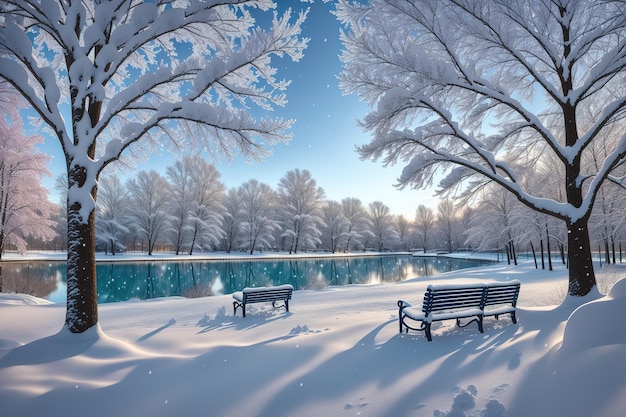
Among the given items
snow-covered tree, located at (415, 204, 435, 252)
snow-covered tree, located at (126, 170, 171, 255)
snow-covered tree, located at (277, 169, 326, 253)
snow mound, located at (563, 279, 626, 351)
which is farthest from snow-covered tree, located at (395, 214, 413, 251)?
snow mound, located at (563, 279, 626, 351)

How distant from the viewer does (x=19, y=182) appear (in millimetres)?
18078

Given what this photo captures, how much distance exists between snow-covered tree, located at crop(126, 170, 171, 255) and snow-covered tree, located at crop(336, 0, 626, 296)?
1679 inches

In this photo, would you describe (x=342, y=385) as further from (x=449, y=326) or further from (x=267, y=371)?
(x=449, y=326)

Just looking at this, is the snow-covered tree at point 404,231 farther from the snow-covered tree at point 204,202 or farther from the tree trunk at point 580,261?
the tree trunk at point 580,261

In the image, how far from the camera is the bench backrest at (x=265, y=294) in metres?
9.59

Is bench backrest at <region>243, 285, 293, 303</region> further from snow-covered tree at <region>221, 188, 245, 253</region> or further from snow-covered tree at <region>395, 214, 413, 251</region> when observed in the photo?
snow-covered tree at <region>395, 214, 413, 251</region>

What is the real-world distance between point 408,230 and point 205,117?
87.1 meters

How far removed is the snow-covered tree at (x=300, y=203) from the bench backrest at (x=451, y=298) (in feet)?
151

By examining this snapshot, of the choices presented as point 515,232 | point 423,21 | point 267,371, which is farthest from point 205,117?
point 515,232

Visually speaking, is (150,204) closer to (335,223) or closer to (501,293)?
(335,223)

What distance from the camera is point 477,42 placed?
816 cm

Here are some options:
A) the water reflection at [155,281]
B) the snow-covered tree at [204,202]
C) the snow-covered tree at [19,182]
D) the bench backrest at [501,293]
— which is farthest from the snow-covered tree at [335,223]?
the bench backrest at [501,293]

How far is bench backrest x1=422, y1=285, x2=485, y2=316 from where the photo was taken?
19.7ft

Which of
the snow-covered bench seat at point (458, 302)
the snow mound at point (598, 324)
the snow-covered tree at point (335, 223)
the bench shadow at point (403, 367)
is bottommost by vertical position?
the bench shadow at point (403, 367)
